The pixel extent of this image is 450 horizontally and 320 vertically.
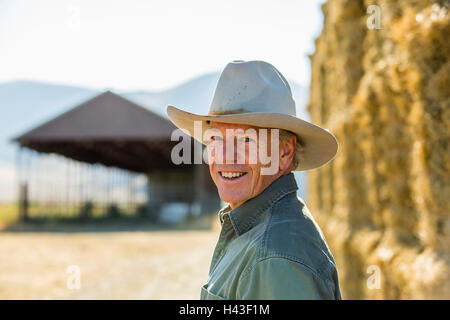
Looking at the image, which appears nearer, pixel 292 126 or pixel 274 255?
pixel 274 255

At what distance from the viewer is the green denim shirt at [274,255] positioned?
1.30 metres

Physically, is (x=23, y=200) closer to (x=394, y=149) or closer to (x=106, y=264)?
(x=106, y=264)

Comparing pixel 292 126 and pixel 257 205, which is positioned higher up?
pixel 292 126

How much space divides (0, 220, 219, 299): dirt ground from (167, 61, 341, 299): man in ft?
15.3

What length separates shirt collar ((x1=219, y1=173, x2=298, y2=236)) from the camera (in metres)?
1.63

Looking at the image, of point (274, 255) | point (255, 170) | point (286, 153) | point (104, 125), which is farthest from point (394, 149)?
point (104, 125)

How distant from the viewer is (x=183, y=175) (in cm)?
3053

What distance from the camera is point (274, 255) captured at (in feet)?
4.37

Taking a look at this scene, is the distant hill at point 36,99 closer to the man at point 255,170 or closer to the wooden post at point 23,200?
the wooden post at point 23,200

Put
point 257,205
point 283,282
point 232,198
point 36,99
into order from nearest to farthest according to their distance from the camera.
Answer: point 283,282, point 257,205, point 232,198, point 36,99

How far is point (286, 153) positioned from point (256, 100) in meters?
0.24

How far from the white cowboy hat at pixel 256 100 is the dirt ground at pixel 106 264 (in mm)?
4782

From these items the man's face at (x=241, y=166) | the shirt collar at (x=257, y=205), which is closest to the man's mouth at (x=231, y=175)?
the man's face at (x=241, y=166)
